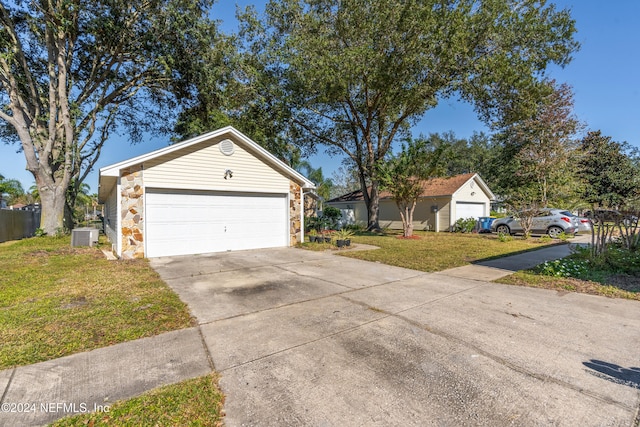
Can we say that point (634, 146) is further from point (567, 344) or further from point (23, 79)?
point (23, 79)

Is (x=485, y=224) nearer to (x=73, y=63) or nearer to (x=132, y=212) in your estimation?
(x=132, y=212)

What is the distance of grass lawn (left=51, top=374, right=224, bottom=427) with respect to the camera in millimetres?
2041

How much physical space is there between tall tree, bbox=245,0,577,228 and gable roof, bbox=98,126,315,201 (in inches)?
189

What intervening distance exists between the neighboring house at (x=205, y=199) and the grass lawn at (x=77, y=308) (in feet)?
5.37

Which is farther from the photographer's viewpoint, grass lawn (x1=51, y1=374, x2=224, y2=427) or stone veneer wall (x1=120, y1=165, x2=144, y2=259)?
stone veneer wall (x1=120, y1=165, x2=144, y2=259)

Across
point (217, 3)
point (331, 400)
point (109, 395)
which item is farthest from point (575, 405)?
point (217, 3)

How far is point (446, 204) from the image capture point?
18953mm

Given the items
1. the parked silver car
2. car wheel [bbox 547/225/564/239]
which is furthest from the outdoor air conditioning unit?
car wheel [bbox 547/225/564/239]

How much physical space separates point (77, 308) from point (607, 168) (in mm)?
37481

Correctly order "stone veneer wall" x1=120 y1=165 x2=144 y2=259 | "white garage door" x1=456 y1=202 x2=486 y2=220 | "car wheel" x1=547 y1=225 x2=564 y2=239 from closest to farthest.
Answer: "stone veneer wall" x1=120 y1=165 x2=144 y2=259 < "car wheel" x1=547 y1=225 x2=564 y2=239 < "white garage door" x1=456 y1=202 x2=486 y2=220

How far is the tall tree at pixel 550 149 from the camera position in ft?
54.3

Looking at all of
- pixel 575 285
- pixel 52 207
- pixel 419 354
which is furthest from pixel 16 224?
pixel 575 285

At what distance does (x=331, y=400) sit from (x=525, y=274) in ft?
20.4

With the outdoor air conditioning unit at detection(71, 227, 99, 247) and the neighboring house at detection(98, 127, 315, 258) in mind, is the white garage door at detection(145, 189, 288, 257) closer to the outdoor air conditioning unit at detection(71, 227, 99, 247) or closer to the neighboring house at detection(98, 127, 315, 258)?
the neighboring house at detection(98, 127, 315, 258)
